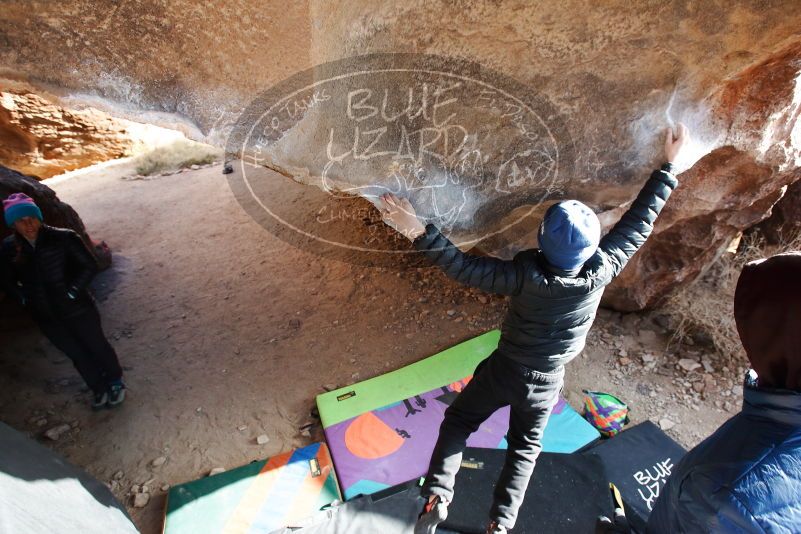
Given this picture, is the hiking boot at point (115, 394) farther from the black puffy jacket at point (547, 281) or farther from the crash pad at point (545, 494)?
the black puffy jacket at point (547, 281)

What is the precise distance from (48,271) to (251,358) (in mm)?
1292

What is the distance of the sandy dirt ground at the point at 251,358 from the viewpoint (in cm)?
264

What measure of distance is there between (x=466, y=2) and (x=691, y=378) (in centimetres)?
271

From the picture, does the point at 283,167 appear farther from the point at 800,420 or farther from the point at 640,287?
the point at 640,287

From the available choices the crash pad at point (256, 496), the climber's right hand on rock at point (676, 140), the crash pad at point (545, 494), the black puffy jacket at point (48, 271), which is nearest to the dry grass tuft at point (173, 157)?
the black puffy jacket at point (48, 271)

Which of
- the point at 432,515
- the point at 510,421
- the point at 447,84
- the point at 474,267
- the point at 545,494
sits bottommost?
the point at 545,494

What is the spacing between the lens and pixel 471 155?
2.07 m

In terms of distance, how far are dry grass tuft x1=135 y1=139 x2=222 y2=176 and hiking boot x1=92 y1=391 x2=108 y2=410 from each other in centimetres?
491

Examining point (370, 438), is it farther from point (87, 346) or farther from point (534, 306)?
point (87, 346)

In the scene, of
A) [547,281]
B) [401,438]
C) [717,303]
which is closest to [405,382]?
[401,438]

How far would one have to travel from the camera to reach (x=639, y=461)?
2.38 m

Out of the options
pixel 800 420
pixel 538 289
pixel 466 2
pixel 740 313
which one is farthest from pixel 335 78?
pixel 800 420

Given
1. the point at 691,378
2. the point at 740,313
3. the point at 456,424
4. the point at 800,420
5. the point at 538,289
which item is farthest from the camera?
the point at 691,378

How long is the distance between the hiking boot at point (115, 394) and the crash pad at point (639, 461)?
109 inches
